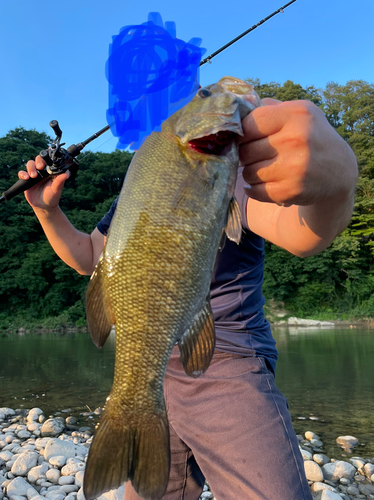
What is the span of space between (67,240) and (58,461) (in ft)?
10.1

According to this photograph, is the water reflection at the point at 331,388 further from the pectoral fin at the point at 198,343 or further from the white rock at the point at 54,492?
the pectoral fin at the point at 198,343

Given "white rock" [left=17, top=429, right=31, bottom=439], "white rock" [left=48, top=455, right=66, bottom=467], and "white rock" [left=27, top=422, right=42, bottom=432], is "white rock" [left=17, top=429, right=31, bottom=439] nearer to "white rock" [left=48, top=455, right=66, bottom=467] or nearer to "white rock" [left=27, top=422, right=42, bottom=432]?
"white rock" [left=27, top=422, right=42, bottom=432]

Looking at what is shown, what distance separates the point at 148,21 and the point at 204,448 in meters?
1.91

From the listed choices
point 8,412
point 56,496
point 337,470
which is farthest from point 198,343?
point 8,412

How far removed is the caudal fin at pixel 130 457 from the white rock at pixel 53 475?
329 cm

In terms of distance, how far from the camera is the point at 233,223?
1.45 meters

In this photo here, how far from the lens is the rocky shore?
143 inches

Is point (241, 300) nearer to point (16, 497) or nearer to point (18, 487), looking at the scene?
point (16, 497)

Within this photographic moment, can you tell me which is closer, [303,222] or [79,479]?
[303,222]

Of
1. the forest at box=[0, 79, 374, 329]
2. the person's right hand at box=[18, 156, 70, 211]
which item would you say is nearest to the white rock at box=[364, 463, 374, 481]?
the person's right hand at box=[18, 156, 70, 211]

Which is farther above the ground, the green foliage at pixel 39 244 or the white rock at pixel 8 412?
the green foliage at pixel 39 244

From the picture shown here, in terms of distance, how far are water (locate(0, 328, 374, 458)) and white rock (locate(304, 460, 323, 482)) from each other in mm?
783

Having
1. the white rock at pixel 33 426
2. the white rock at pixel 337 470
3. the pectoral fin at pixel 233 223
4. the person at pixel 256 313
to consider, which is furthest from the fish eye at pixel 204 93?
the white rock at pixel 33 426

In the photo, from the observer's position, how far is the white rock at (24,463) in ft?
13.6
